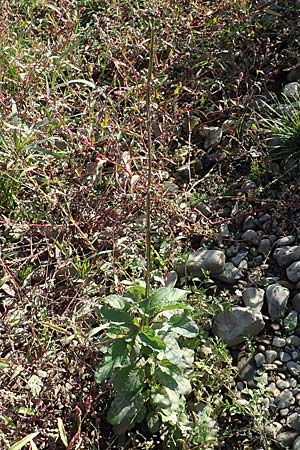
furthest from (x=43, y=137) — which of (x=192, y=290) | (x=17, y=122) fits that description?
(x=192, y=290)

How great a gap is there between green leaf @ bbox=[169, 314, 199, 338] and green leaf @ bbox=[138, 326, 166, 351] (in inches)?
3.5

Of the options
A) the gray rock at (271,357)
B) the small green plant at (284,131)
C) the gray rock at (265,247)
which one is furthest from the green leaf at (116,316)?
the small green plant at (284,131)

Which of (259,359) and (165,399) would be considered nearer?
(165,399)

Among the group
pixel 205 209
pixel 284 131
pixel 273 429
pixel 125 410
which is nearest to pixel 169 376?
pixel 125 410

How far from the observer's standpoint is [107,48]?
3.74 m

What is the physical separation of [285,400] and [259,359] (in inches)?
7.2

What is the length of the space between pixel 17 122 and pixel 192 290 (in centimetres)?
104

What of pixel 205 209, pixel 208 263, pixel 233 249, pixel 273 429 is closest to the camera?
pixel 273 429

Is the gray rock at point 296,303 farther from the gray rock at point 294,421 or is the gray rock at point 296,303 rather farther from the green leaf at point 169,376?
the green leaf at point 169,376

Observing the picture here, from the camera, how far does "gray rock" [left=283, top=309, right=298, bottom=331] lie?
2701 mm

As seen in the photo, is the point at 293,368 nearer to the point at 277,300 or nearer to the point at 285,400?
the point at 285,400

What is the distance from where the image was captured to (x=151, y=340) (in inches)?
87.3

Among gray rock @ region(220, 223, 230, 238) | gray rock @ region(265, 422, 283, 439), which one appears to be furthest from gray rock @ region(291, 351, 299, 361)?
gray rock @ region(220, 223, 230, 238)

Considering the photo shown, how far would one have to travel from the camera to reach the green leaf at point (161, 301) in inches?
88.4
